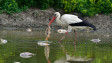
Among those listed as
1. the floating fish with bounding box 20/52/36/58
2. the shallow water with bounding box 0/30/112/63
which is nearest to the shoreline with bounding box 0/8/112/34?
the shallow water with bounding box 0/30/112/63

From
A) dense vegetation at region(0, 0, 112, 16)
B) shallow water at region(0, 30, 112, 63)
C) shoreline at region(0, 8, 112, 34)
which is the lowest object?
shoreline at region(0, 8, 112, 34)

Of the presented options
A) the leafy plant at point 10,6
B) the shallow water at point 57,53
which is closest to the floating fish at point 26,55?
the shallow water at point 57,53

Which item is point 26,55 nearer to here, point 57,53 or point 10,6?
point 57,53

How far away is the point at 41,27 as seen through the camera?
18.1m

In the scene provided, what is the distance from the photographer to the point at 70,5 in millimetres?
19391

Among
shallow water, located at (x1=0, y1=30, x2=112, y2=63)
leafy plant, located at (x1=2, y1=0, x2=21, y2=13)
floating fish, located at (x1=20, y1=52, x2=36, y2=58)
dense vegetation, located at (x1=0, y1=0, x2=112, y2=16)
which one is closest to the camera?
shallow water, located at (x1=0, y1=30, x2=112, y2=63)

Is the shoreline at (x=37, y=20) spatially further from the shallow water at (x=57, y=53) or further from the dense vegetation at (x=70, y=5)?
the shallow water at (x=57, y=53)

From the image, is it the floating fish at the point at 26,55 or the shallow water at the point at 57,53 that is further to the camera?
the floating fish at the point at 26,55

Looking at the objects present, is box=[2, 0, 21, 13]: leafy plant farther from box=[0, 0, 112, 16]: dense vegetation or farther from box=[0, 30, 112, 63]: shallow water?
box=[0, 30, 112, 63]: shallow water

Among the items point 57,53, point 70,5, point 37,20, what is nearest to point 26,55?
point 57,53

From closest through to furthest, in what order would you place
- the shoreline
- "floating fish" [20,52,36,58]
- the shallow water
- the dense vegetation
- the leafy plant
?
the shallow water, "floating fish" [20,52,36,58], the shoreline, the leafy plant, the dense vegetation

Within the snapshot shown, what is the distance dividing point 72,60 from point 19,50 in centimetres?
189

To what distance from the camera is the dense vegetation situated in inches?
739

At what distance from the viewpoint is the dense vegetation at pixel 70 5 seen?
739 inches
